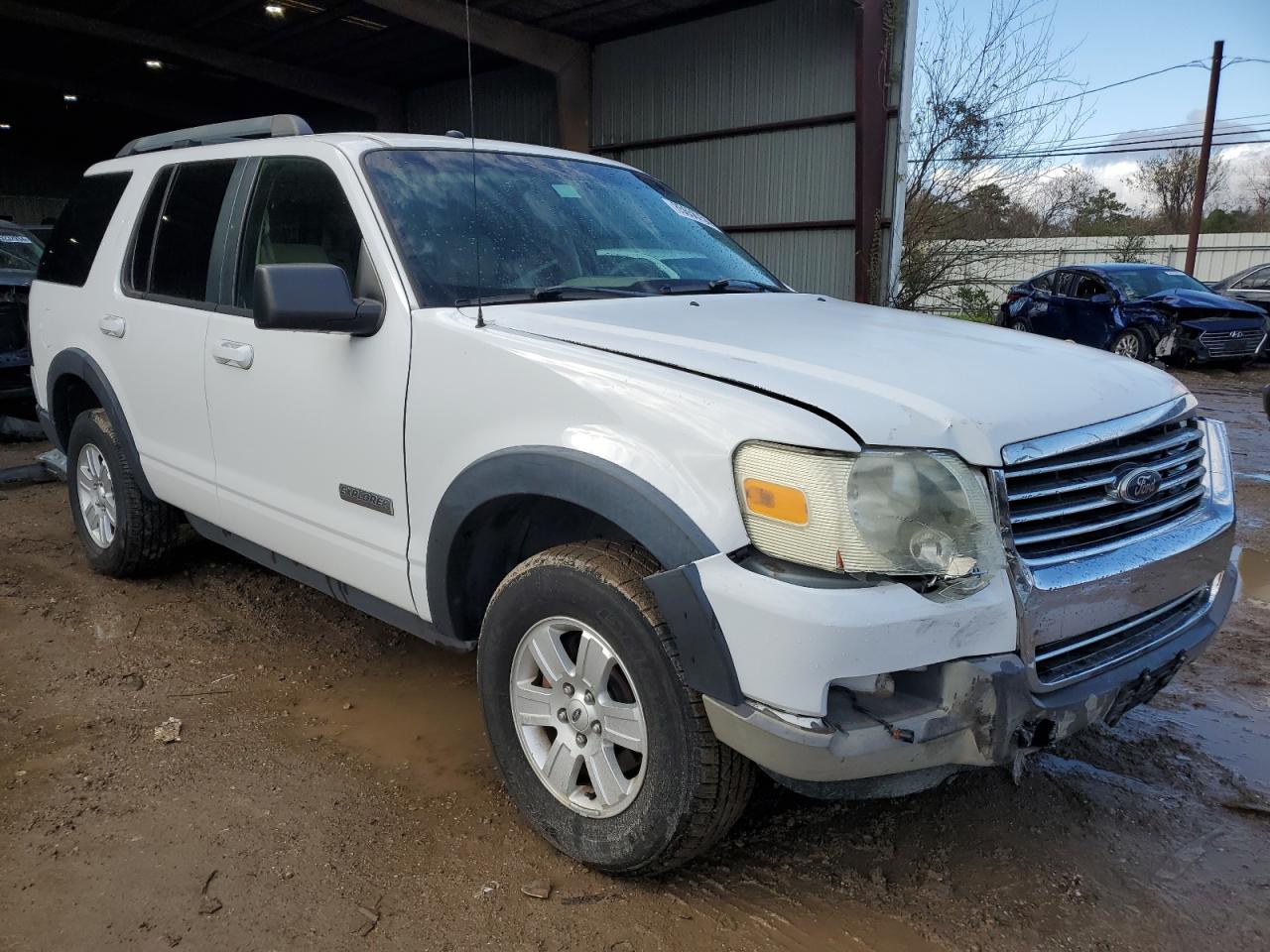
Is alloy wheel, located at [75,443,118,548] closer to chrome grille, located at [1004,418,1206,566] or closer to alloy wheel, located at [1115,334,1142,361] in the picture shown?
chrome grille, located at [1004,418,1206,566]

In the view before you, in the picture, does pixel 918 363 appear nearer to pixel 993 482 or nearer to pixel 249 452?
pixel 993 482

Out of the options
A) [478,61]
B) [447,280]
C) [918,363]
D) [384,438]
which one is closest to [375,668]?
[384,438]

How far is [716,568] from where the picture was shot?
2.06 meters

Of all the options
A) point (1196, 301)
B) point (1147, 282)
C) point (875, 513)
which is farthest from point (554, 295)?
point (1147, 282)

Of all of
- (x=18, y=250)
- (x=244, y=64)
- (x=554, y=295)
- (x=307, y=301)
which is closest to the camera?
(x=307, y=301)

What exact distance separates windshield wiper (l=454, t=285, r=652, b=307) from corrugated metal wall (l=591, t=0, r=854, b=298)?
10676mm

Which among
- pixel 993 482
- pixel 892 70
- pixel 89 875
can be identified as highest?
pixel 892 70

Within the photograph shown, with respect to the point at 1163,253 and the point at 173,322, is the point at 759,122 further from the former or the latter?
the point at 1163,253

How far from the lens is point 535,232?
321cm

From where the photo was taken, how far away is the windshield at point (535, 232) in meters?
2.99

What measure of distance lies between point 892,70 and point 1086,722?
11496mm

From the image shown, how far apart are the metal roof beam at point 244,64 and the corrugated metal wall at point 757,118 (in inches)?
223

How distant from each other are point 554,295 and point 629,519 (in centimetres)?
104

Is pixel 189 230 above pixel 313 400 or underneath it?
above
